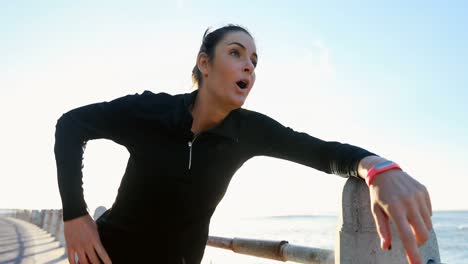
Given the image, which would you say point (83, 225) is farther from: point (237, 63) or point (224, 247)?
point (224, 247)

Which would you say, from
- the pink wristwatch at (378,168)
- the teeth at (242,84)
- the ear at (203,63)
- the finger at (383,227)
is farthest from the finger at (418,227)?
the ear at (203,63)

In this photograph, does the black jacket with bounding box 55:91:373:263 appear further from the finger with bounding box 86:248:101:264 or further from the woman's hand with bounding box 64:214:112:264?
the finger with bounding box 86:248:101:264

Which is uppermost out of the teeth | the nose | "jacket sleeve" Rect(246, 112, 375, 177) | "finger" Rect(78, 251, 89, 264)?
the nose

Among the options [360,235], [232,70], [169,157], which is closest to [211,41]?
[232,70]

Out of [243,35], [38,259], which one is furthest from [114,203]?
[38,259]

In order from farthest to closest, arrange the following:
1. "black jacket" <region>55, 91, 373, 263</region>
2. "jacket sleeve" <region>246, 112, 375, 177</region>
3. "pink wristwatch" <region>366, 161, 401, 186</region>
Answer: "black jacket" <region>55, 91, 373, 263</region>
"jacket sleeve" <region>246, 112, 375, 177</region>
"pink wristwatch" <region>366, 161, 401, 186</region>

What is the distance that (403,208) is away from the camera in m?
1.45

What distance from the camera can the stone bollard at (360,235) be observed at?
175cm

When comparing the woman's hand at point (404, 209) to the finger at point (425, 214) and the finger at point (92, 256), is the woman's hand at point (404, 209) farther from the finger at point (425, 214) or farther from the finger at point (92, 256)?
the finger at point (92, 256)

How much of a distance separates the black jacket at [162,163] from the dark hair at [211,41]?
1.87ft

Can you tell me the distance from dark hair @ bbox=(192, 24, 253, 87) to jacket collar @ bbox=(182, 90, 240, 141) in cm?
37

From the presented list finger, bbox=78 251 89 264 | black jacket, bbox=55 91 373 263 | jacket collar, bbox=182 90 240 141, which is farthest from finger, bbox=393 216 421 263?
finger, bbox=78 251 89 264

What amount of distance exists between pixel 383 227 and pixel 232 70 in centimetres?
157

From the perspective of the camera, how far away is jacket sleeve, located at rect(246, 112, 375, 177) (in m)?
1.98
